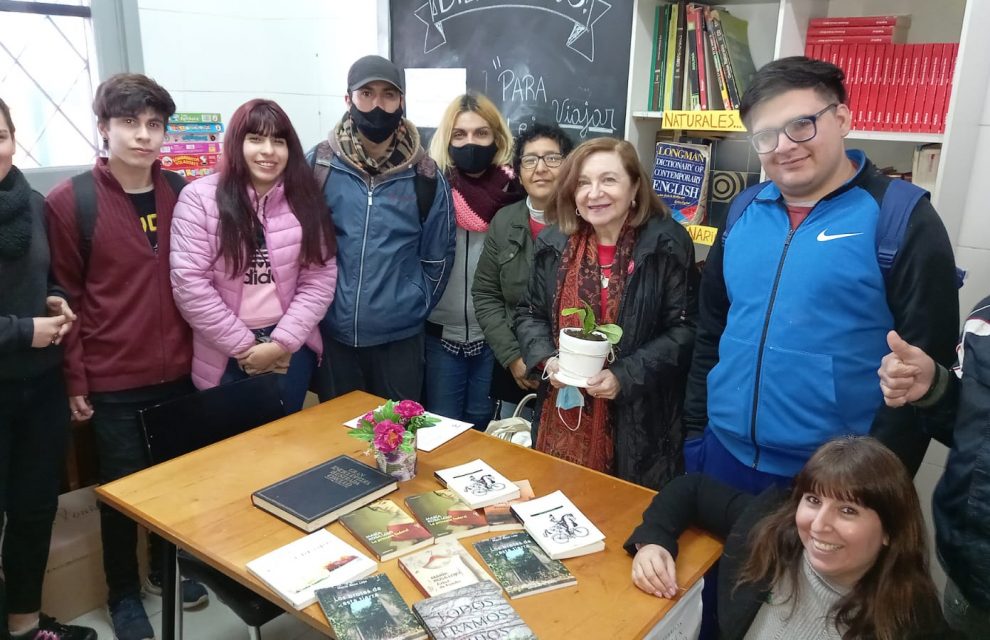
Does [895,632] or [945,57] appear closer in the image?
[895,632]

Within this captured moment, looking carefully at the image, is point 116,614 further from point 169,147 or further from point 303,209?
point 169,147

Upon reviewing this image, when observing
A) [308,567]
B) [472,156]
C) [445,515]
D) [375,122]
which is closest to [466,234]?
[472,156]

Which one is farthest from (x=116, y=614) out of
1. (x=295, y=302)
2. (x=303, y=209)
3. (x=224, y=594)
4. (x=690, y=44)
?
(x=690, y=44)

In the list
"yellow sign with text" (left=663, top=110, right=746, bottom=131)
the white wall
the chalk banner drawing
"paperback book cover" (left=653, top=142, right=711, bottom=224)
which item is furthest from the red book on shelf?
the white wall

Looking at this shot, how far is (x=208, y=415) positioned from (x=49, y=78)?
204cm

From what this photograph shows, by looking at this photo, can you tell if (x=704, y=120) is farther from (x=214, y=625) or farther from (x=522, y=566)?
(x=214, y=625)

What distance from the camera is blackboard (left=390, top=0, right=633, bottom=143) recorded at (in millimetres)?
2912

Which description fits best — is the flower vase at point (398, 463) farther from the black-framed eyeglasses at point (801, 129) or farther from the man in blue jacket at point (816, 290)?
the black-framed eyeglasses at point (801, 129)

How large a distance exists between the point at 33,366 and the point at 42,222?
43 cm

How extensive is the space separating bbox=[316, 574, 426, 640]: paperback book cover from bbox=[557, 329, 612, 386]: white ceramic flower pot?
0.79m

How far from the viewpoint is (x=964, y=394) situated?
1345mm

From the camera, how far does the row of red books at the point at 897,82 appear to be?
2061mm

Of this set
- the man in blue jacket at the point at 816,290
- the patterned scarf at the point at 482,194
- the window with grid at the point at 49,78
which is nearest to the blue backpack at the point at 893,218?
the man in blue jacket at the point at 816,290

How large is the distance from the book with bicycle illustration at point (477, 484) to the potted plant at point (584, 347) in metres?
0.34
